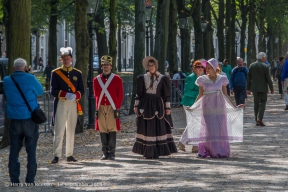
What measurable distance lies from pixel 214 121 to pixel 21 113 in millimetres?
4612

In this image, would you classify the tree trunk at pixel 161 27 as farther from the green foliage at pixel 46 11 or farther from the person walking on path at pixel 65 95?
the person walking on path at pixel 65 95

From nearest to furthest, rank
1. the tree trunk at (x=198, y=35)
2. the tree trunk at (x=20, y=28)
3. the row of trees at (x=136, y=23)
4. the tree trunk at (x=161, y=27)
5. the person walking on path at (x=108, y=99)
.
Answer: the person walking on path at (x=108, y=99) < the tree trunk at (x=20, y=28) < the row of trees at (x=136, y=23) < the tree trunk at (x=161, y=27) < the tree trunk at (x=198, y=35)

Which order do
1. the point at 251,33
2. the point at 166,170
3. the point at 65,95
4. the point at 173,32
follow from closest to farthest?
1. the point at 166,170
2. the point at 65,95
3. the point at 173,32
4. the point at 251,33

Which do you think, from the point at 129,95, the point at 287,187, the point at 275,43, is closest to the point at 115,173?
the point at 287,187

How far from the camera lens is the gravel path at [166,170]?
10.7 m

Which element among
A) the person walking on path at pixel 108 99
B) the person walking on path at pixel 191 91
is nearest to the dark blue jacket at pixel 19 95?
the person walking on path at pixel 108 99

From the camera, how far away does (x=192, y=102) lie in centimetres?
1572

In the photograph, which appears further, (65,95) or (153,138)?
(153,138)

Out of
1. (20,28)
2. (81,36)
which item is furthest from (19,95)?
(81,36)

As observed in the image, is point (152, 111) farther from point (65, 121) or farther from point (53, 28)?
point (53, 28)

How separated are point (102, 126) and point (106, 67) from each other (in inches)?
37.4

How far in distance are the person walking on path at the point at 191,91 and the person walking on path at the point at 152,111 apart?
78cm

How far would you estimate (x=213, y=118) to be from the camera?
14641 millimetres

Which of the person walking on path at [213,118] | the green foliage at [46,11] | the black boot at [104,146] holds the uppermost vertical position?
the green foliage at [46,11]
